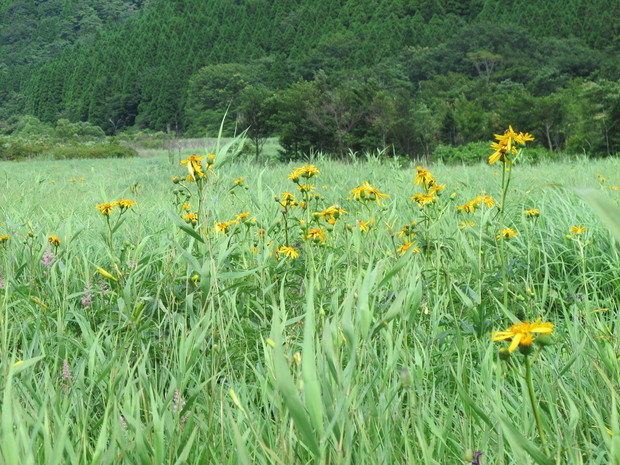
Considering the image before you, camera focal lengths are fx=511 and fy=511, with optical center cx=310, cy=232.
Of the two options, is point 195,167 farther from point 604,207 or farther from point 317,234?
point 604,207

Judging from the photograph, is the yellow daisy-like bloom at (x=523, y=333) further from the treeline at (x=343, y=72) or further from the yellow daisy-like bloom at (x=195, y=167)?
the treeline at (x=343, y=72)

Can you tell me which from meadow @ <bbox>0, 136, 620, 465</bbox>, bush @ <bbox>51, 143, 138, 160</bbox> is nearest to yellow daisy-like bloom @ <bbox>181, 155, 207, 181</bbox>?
meadow @ <bbox>0, 136, 620, 465</bbox>

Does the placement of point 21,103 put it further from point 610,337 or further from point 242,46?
point 610,337

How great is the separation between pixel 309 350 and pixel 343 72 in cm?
4276

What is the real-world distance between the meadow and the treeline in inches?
453

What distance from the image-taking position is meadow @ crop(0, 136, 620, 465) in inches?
21.6

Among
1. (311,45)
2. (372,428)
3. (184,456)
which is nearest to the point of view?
(184,456)

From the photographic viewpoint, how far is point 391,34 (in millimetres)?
49469

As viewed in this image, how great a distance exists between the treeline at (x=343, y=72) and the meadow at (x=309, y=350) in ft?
37.8

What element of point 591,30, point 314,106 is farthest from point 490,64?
point 314,106

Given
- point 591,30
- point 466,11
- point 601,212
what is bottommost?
point 601,212

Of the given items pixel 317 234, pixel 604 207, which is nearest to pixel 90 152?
pixel 317 234

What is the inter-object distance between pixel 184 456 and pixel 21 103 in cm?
6968

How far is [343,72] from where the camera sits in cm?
4109
